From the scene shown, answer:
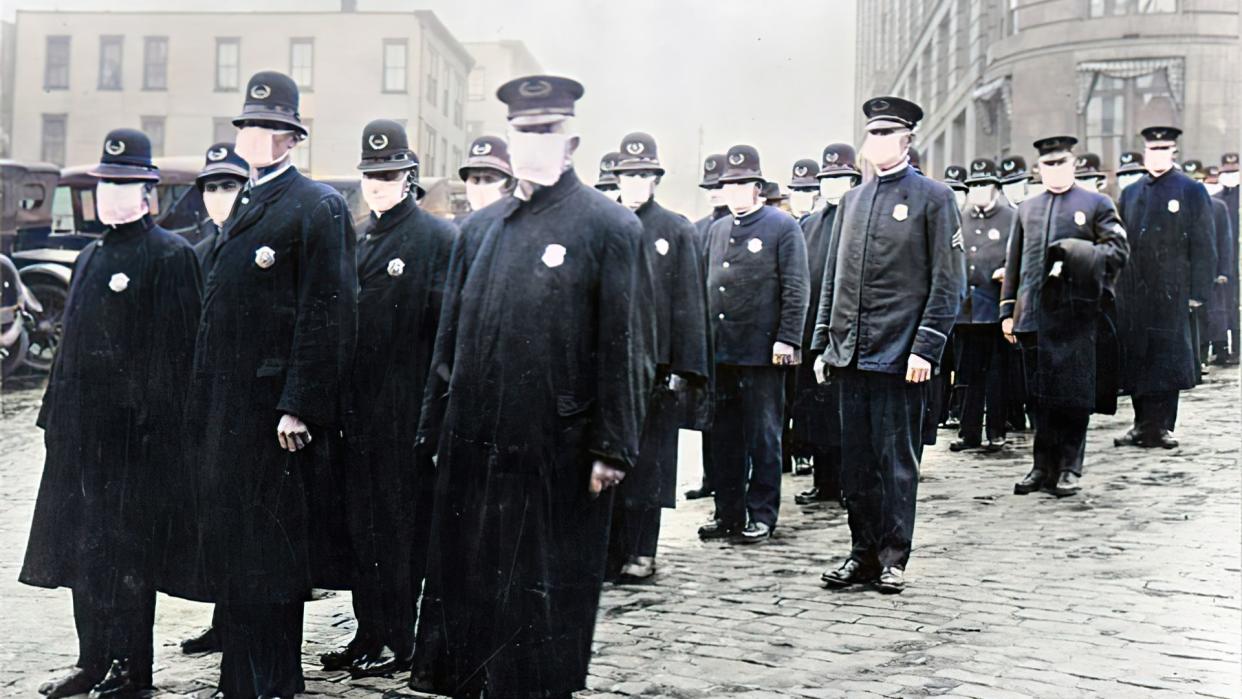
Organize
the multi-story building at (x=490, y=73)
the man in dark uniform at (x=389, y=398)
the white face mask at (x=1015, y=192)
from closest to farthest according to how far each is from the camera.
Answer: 1. the multi-story building at (x=490, y=73)
2. the man in dark uniform at (x=389, y=398)
3. the white face mask at (x=1015, y=192)

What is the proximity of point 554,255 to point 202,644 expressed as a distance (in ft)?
6.50

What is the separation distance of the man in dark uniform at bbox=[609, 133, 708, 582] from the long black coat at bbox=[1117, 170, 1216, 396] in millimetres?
2765

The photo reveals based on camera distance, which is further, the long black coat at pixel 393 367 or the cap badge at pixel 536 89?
the long black coat at pixel 393 367

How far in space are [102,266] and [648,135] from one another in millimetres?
2215

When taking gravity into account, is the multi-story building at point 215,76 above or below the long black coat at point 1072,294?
above

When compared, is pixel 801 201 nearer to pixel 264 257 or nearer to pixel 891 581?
pixel 891 581

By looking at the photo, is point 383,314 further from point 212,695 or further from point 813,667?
point 813,667

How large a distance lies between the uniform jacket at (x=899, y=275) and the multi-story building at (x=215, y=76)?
183 centimetres

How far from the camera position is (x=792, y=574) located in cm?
533

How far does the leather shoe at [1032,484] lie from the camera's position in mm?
6785

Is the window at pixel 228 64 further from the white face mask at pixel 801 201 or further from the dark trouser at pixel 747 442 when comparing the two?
the white face mask at pixel 801 201

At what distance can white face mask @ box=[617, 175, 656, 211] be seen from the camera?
5.36m

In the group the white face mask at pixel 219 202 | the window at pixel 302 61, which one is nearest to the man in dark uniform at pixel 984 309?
the window at pixel 302 61

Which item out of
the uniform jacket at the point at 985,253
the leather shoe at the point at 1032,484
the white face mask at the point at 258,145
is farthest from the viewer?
the uniform jacket at the point at 985,253
